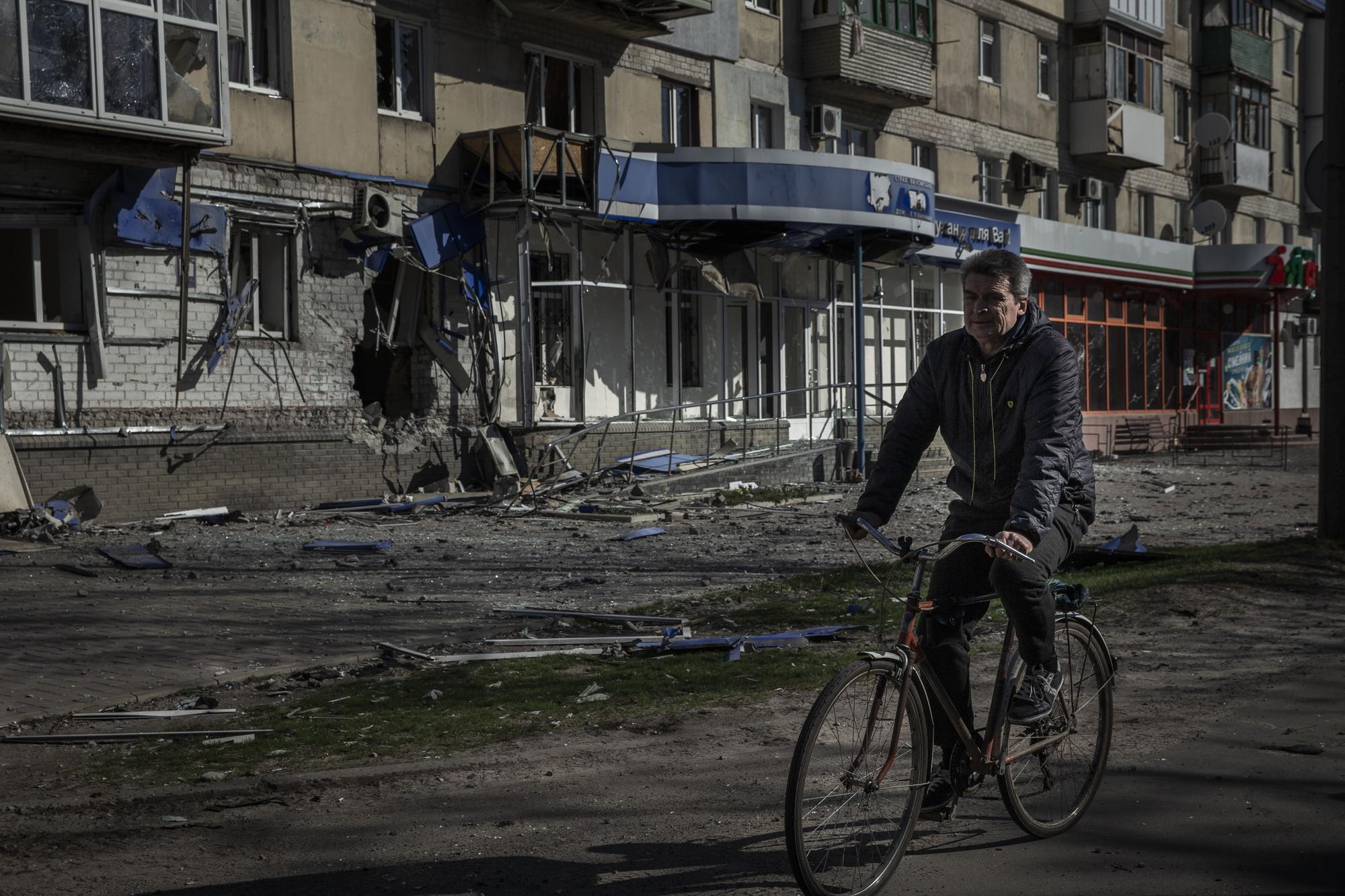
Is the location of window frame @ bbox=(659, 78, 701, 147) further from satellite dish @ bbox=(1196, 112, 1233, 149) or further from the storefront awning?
satellite dish @ bbox=(1196, 112, 1233, 149)

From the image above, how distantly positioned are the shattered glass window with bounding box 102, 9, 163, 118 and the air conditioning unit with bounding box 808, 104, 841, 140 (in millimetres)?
13980

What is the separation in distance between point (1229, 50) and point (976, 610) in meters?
41.2

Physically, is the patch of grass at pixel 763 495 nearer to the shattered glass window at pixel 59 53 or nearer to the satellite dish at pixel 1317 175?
the satellite dish at pixel 1317 175

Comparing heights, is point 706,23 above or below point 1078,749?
above

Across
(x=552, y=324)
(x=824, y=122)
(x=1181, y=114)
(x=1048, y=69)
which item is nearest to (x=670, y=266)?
(x=552, y=324)

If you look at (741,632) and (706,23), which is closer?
(741,632)

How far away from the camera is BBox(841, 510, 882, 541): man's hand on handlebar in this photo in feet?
14.5

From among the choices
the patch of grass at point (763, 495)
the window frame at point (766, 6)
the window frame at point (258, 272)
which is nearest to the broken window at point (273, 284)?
the window frame at point (258, 272)

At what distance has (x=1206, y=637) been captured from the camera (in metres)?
8.62

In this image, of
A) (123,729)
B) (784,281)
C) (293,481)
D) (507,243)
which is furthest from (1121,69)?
(123,729)

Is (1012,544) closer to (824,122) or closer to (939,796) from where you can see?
(939,796)

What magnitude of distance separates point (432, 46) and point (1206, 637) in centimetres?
1498

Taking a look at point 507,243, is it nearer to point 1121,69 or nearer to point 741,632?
point 741,632

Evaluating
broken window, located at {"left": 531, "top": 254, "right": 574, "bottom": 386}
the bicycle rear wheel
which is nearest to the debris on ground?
broken window, located at {"left": 531, "top": 254, "right": 574, "bottom": 386}
